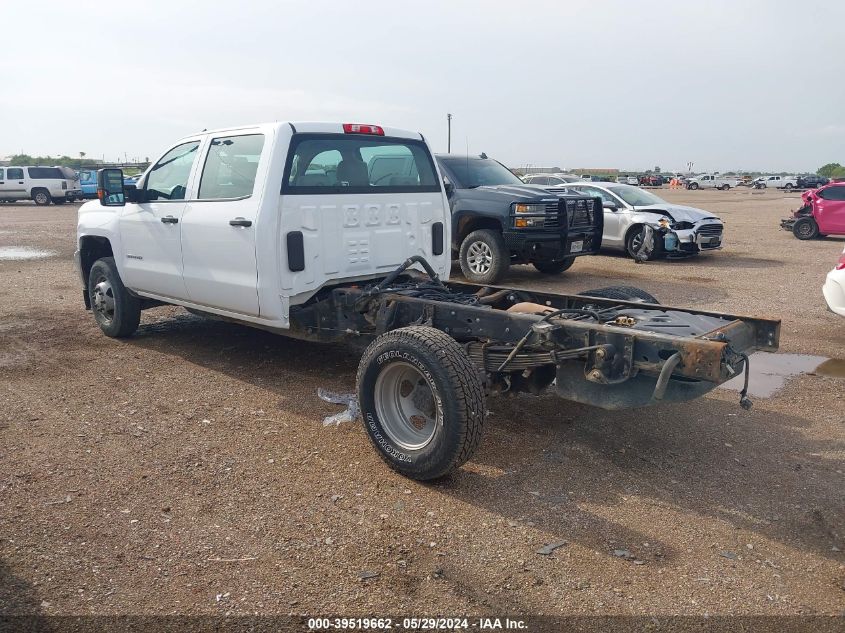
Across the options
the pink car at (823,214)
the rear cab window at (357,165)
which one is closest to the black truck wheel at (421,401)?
the rear cab window at (357,165)

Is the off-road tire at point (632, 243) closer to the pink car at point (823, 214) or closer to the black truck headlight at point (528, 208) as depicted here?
the black truck headlight at point (528, 208)

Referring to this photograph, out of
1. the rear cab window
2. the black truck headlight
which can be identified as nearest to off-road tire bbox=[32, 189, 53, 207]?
the black truck headlight

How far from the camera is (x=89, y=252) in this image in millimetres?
7684

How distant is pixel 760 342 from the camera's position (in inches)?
175

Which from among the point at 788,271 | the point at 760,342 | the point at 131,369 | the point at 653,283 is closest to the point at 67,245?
the point at 131,369

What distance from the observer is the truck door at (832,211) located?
18172mm

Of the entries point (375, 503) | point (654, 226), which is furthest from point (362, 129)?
point (654, 226)

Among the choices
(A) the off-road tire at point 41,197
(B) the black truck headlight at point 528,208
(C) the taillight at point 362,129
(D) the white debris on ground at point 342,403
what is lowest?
(D) the white debris on ground at point 342,403

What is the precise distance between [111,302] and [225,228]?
257cm

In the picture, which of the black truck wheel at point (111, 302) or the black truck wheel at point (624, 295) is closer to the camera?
the black truck wheel at point (624, 295)

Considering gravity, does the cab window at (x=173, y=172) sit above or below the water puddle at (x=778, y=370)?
above

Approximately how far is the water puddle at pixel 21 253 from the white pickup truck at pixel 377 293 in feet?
26.2

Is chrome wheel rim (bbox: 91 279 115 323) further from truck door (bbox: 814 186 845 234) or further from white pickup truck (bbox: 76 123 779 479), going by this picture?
truck door (bbox: 814 186 845 234)

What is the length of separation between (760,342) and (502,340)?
60.8 inches
